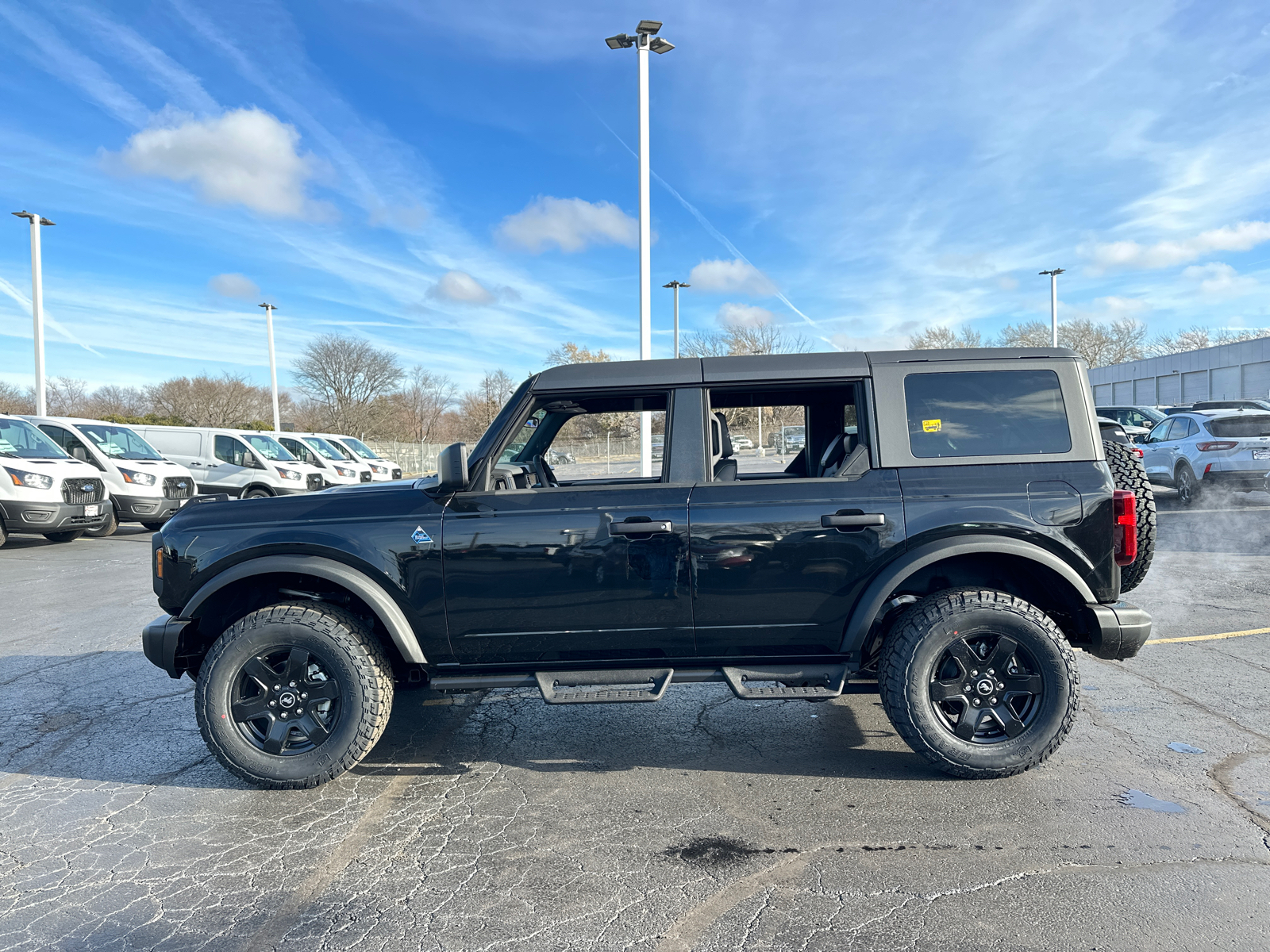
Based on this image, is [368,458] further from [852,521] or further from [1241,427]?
[852,521]

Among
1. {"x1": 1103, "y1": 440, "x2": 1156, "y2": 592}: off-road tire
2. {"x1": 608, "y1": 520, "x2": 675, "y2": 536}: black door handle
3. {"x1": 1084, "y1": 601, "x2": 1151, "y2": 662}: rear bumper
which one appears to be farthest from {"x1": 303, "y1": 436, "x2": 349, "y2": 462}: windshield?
{"x1": 1084, "y1": 601, "x2": 1151, "y2": 662}: rear bumper

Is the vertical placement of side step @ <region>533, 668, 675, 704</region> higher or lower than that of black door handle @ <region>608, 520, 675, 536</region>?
lower

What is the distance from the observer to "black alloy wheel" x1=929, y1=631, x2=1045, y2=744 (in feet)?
12.1

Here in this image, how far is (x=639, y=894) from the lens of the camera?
2844 mm

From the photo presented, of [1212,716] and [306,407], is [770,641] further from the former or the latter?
[306,407]

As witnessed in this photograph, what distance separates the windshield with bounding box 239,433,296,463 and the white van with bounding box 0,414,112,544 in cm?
476

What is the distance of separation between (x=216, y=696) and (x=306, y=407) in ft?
196

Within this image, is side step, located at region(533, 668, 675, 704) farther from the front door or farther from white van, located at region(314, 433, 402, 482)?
white van, located at region(314, 433, 402, 482)

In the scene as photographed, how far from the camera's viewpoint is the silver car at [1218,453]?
12664mm

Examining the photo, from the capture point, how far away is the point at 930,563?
144 inches

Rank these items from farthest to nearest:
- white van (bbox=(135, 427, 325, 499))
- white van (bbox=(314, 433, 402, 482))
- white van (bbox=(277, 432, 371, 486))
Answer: white van (bbox=(314, 433, 402, 482)) < white van (bbox=(277, 432, 371, 486)) < white van (bbox=(135, 427, 325, 499))

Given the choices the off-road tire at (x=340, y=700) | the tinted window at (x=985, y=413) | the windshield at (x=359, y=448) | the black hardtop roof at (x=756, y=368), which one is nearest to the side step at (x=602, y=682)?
the off-road tire at (x=340, y=700)

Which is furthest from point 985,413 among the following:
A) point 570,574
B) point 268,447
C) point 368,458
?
point 368,458

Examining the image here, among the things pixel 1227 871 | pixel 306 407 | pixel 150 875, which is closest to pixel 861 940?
pixel 1227 871
